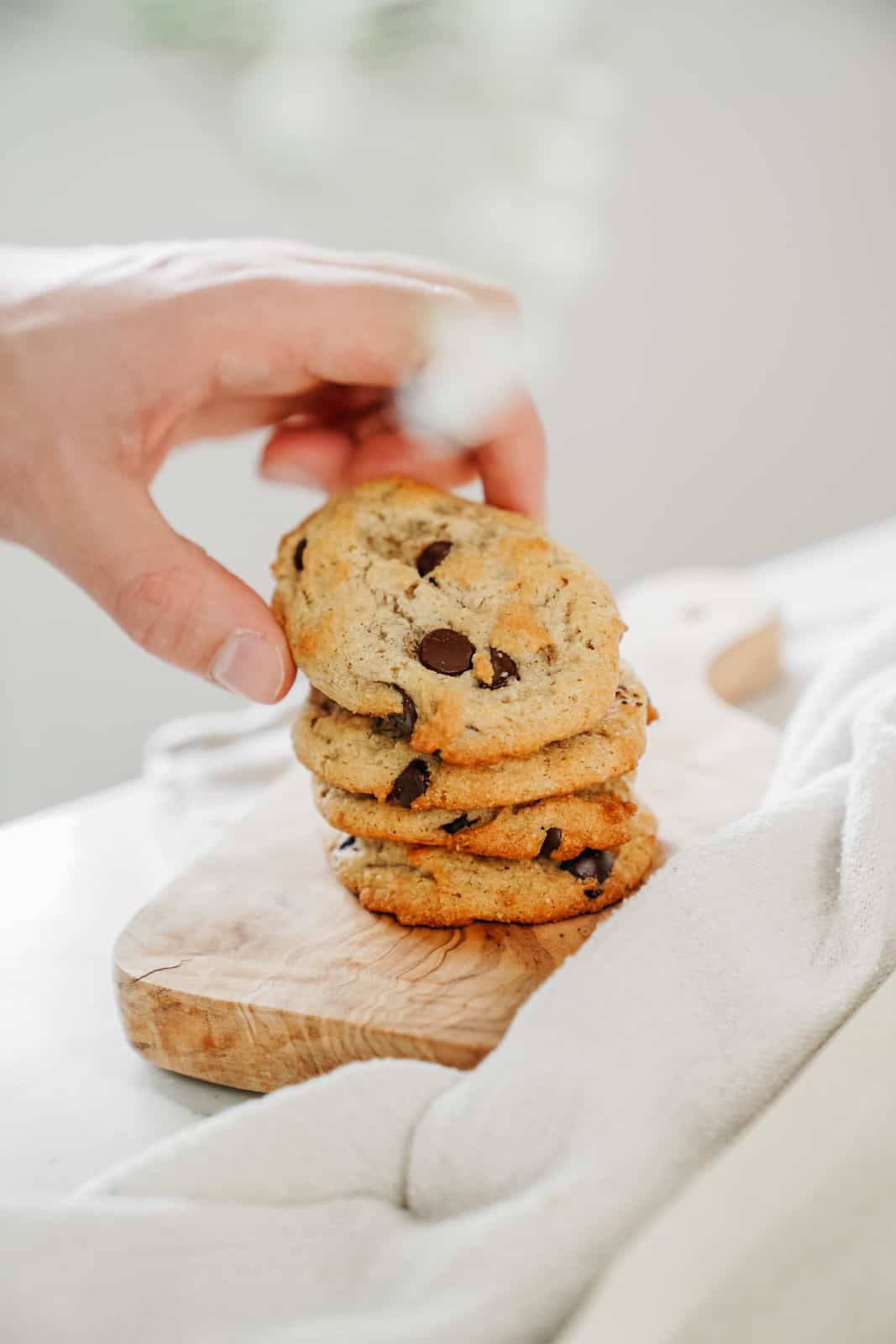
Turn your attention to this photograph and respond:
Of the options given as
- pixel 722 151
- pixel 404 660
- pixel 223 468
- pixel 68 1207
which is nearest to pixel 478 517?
pixel 404 660

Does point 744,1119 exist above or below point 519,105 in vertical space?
below

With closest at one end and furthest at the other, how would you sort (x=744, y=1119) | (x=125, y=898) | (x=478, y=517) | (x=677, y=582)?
(x=744, y=1119) → (x=478, y=517) → (x=125, y=898) → (x=677, y=582)

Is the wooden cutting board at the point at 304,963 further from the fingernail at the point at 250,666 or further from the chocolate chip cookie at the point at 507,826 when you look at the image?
the fingernail at the point at 250,666

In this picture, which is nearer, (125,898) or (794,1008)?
(794,1008)

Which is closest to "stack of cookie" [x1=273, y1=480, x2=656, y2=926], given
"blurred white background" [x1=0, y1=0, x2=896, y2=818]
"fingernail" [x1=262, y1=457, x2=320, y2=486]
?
"fingernail" [x1=262, y1=457, x2=320, y2=486]

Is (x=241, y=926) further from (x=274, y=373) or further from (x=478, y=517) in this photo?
(x=274, y=373)

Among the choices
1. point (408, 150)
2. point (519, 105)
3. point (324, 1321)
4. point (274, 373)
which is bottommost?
point (324, 1321)

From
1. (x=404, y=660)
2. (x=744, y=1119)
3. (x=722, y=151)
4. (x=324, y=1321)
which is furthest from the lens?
(x=722, y=151)

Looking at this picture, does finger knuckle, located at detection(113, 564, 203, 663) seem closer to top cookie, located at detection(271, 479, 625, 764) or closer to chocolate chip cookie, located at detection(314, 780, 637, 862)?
top cookie, located at detection(271, 479, 625, 764)
